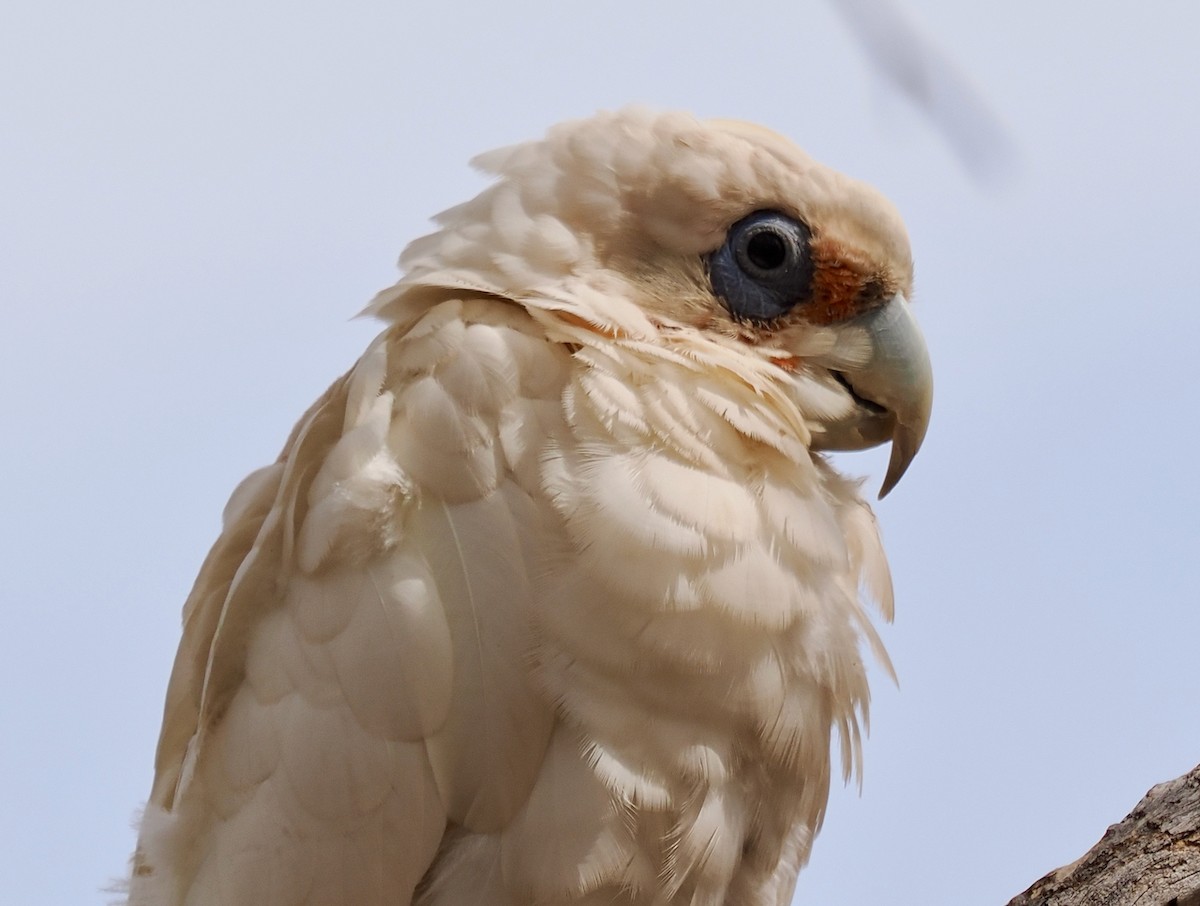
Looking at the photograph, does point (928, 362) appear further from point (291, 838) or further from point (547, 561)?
point (291, 838)

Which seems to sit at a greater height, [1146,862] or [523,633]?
[523,633]

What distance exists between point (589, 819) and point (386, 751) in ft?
1.18

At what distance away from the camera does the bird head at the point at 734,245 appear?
2521 mm

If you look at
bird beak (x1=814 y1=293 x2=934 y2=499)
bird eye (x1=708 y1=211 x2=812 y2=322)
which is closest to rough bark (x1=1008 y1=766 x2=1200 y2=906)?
bird beak (x1=814 y1=293 x2=934 y2=499)

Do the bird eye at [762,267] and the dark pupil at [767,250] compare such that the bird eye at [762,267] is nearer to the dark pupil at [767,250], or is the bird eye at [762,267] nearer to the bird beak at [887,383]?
the dark pupil at [767,250]

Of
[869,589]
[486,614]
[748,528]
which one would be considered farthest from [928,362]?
[486,614]

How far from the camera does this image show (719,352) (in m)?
2.41

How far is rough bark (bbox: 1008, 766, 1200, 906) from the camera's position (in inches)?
81.3

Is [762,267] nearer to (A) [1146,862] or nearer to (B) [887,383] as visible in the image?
(B) [887,383]

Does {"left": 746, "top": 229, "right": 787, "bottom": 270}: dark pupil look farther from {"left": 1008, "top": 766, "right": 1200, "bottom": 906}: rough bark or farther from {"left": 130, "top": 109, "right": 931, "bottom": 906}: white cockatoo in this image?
{"left": 1008, "top": 766, "right": 1200, "bottom": 906}: rough bark

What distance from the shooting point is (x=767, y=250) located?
2.56 metres

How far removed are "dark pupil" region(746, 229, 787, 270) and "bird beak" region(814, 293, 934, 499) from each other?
0.68 ft

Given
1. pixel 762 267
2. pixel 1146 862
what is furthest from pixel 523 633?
pixel 1146 862

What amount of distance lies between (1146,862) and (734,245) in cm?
137
